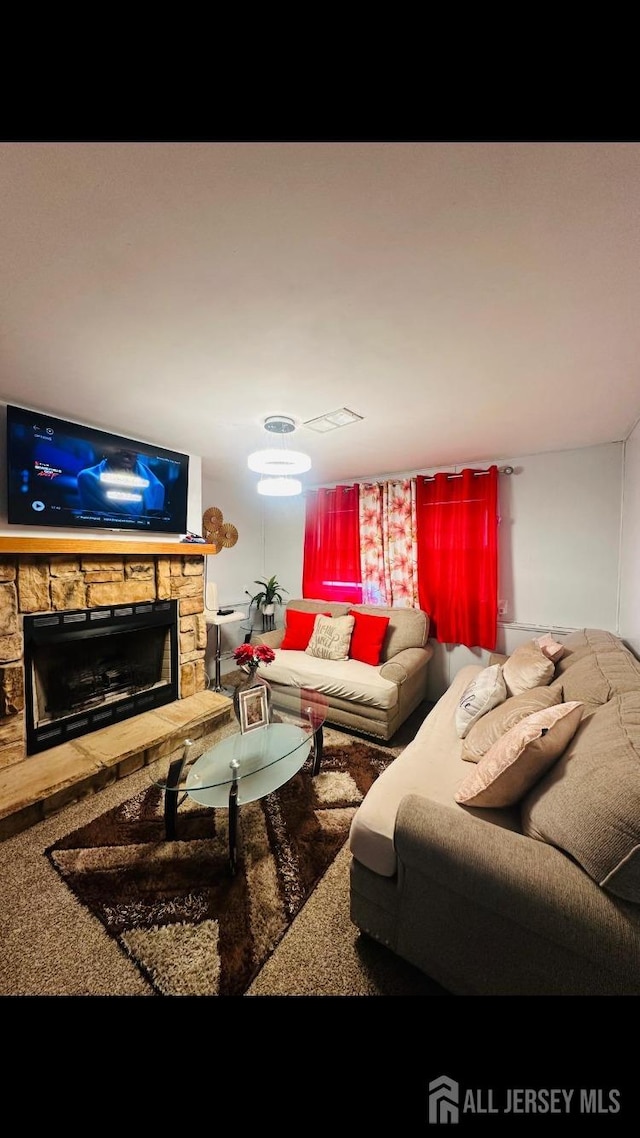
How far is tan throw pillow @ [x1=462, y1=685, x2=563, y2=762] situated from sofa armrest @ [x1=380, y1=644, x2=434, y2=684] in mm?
975

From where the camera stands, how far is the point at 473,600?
3.12 meters

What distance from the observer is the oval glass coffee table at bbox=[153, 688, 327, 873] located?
5.12 ft

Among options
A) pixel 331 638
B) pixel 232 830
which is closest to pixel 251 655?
pixel 232 830

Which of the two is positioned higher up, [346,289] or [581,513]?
[346,289]

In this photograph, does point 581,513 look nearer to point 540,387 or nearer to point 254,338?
point 540,387

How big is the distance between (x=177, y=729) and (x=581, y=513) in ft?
11.3

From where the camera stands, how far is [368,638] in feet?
10.4

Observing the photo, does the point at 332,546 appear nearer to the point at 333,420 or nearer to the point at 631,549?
the point at 333,420

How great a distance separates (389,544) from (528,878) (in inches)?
114

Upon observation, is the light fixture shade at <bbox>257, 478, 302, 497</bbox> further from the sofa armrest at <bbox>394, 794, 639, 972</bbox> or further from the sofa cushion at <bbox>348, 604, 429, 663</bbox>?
the sofa armrest at <bbox>394, 794, 639, 972</bbox>

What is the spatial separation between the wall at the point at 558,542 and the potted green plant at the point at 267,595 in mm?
2250

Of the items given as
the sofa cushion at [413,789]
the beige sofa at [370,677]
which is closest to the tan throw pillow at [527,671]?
the sofa cushion at [413,789]

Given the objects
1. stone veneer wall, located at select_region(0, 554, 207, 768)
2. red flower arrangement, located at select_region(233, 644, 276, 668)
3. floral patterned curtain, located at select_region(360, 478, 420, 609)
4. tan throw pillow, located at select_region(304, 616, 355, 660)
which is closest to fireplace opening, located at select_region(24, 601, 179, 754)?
stone veneer wall, located at select_region(0, 554, 207, 768)

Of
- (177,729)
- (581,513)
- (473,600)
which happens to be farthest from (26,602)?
(581,513)
